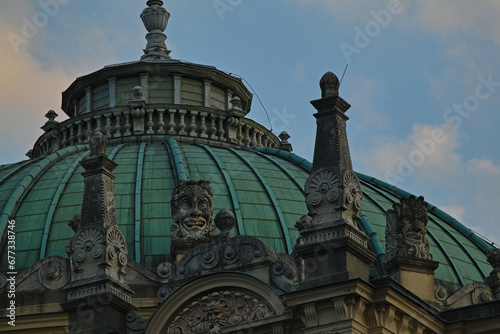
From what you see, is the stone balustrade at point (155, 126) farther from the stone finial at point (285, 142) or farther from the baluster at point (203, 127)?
the stone finial at point (285, 142)

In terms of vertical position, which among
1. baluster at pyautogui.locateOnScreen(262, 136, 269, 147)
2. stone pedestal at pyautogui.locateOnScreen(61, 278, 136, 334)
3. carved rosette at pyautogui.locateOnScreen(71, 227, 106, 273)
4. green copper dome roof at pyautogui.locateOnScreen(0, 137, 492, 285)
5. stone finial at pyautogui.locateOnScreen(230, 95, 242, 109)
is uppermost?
stone finial at pyautogui.locateOnScreen(230, 95, 242, 109)

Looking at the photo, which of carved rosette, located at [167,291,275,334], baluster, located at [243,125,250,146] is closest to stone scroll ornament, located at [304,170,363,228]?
carved rosette, located at [167,291,275,334]

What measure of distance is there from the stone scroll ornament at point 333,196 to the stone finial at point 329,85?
8.24ft

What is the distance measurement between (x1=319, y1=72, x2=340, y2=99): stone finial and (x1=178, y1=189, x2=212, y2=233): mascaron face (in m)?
9.47

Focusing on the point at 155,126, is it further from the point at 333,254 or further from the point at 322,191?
the point at 333,254

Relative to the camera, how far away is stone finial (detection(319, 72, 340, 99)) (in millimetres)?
44250

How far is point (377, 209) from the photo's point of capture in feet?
217

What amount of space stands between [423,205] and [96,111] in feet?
88.7

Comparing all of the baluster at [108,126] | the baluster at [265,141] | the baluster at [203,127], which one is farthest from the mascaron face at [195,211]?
the baluster at [265,141]

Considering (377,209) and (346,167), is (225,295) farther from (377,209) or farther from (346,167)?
(377,209)

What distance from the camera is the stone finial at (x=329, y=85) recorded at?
145ft

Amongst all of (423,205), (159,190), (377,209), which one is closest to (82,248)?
(423,205)

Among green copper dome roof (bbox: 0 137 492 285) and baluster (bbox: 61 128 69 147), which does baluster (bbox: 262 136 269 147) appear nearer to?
green copper dome roof (bbox: 0 137 492 285)

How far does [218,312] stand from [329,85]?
23.7ft
